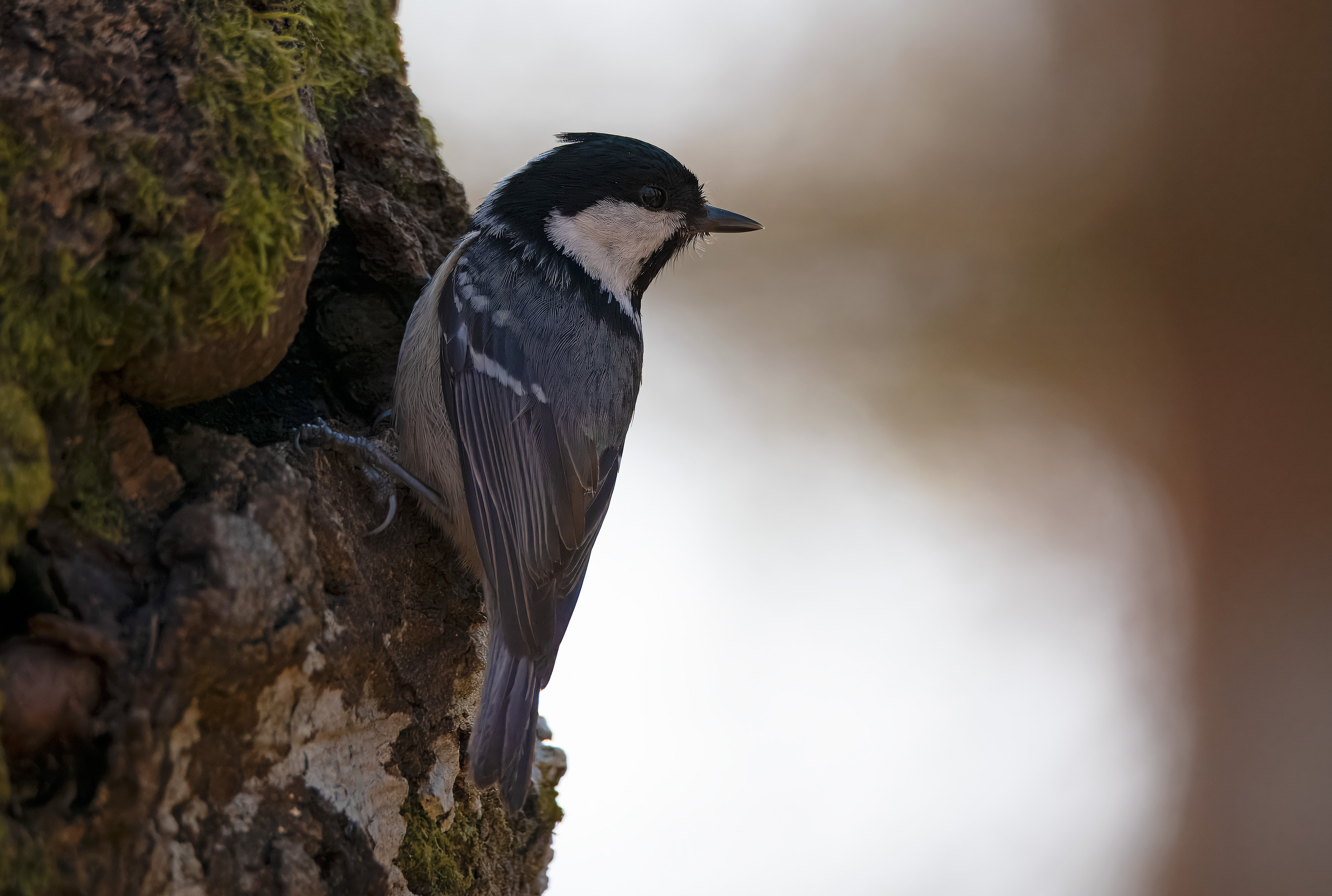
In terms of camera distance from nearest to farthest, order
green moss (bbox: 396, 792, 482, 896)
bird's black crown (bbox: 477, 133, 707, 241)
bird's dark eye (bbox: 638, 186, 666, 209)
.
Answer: green moss (bbox: 396, 792, 482, 896) → bird's black crown (bbox: 477, 133, 707, 241) → bird's dark eye (bbox: 638, 186, 666, 209)

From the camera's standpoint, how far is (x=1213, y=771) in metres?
3.13

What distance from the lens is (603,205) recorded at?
2070 mm

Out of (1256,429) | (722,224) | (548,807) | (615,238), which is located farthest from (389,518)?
(1256,429)

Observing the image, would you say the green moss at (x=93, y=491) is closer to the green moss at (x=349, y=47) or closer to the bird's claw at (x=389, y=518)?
the bird's claw at (x=389, y=518)

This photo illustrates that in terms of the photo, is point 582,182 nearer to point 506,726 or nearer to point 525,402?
point 525,402

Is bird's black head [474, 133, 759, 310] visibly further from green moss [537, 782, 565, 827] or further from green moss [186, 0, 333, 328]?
green moss [537, 782, 565, 827]

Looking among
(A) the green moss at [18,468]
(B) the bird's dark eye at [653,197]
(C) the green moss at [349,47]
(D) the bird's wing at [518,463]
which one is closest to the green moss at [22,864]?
(A) the green moss at [18,468]

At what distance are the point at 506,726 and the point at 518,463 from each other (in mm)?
477

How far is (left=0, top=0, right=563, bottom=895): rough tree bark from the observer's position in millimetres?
989

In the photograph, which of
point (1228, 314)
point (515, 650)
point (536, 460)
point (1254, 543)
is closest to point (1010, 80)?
point (1228, 314)

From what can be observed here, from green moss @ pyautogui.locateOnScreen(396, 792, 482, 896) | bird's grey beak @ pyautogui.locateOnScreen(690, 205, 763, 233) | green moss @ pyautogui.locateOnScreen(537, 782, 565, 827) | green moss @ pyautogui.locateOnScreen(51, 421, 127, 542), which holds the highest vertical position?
bird's grey beak @ pyautogui.locateOnScreen(690, 205, 763, 233)

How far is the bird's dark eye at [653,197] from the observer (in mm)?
2105

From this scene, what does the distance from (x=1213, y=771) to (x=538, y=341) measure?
2.78 meters

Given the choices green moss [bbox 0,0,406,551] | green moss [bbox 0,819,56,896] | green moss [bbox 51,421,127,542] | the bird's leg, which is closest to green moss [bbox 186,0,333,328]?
green moss [bbox 0,0,406,551]
